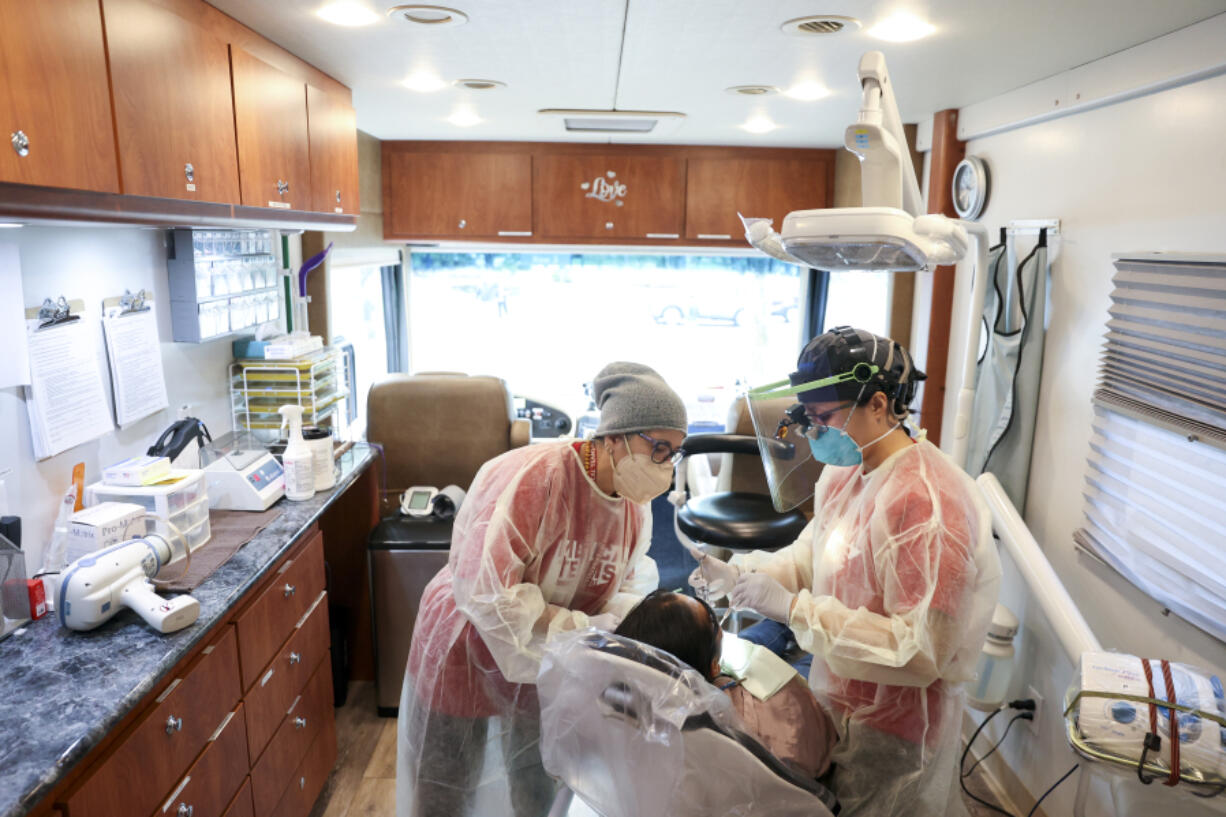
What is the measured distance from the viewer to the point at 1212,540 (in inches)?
72.9

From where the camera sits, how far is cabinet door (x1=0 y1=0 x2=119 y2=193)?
132cm

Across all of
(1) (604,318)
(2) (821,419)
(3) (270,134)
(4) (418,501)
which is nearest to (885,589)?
(2) (821,419)

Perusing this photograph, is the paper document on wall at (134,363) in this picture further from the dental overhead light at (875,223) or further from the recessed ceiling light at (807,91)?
the recessed ceiling light at (807,91)

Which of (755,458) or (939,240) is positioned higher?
(939,240)

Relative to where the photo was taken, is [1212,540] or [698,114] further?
[698,114]

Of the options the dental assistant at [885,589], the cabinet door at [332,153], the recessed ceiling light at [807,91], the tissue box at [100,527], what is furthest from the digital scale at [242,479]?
the recessed ceiling light at [807,91]

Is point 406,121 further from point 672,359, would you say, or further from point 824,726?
point 824,726

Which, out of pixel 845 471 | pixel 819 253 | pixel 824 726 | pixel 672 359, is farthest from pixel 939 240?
pixel 672 359

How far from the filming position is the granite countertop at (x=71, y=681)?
1241mm

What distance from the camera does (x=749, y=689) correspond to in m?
1.71

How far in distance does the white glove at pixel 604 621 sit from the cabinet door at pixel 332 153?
5.80 feet

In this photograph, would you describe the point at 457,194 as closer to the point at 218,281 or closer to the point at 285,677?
the point at 218,281

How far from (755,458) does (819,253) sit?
59.8 inches

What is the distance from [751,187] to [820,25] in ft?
8.42
